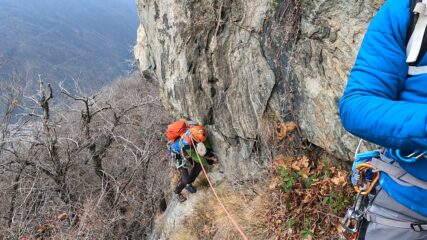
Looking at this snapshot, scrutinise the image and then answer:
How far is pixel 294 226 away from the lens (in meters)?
4.97

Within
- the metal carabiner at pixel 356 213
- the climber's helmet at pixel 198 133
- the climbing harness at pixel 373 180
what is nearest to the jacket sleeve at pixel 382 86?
the climbing harness at pixel 373 180

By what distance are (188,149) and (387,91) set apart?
5672mm

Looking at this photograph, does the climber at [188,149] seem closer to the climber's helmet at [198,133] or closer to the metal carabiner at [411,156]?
the climber's helmet at [198,133]

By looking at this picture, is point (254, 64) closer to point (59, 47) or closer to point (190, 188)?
point (190, 188)

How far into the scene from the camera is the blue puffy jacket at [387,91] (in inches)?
65.0

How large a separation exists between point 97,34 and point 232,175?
194 metres

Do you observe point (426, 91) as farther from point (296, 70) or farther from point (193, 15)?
point (193, 15)

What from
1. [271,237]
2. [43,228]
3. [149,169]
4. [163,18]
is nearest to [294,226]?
[271,237]

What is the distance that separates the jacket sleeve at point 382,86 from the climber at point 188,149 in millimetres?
5442

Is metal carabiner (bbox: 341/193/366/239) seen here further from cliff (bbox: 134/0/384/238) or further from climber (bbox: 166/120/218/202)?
climber (bbox: 166/120/218/202)

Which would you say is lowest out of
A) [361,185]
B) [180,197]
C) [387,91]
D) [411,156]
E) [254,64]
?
[180,197]

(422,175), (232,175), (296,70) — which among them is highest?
(422,175)

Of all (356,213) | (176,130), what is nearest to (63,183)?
(176,130)

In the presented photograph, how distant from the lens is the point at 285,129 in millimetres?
5508
